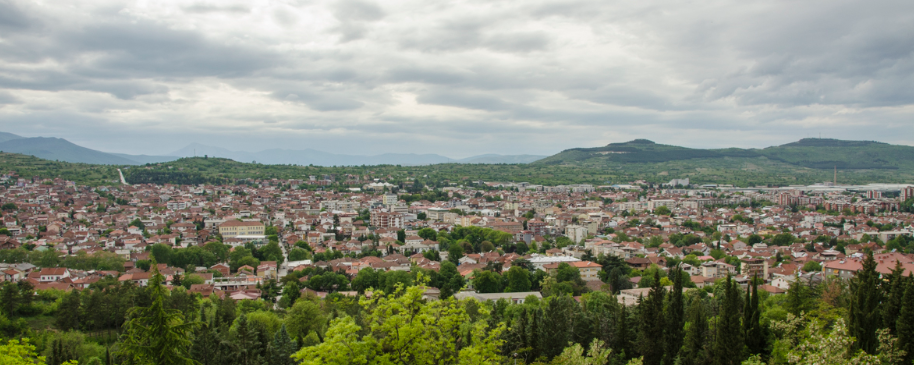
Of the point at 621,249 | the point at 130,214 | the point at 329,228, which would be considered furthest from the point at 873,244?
the point at 130,214

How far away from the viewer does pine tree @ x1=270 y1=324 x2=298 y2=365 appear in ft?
51.3

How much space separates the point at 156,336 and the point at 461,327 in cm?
850

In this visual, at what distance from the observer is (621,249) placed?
4103 centimetres

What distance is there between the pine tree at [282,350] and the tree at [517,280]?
1497 cm

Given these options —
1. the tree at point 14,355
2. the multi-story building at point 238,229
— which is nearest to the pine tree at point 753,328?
the tree at point 14,355

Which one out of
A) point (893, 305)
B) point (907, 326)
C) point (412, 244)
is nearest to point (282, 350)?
point (907, 326)

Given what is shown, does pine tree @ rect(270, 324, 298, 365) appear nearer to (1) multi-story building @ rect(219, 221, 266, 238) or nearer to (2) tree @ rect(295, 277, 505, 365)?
(2) tree @ rect(295, 277, 505, 365)

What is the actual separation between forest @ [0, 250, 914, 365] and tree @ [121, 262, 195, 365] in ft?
0.05

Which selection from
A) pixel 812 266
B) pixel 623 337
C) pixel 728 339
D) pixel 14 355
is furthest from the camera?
pixel 812 266

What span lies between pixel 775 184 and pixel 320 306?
105302mm

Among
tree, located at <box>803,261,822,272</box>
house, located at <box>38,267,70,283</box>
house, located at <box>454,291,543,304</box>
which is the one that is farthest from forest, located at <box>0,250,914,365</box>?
tree, located at <box>803,261,822,272</box>

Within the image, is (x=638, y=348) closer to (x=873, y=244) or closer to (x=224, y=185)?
(x=873, y=244)

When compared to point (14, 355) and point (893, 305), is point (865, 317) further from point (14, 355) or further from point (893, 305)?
point (14, 355)

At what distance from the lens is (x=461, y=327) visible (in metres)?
14.3
